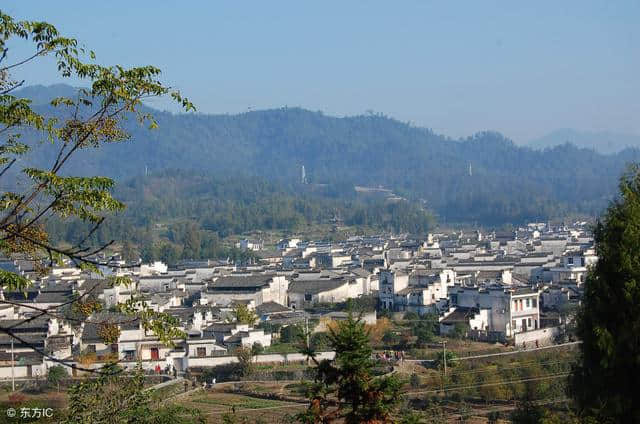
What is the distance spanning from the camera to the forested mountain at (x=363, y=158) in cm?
10038

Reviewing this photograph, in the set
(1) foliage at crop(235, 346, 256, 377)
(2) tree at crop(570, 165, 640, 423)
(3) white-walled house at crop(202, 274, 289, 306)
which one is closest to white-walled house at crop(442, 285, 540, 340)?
(1) foliage at crop(235, 346, 256, 377)

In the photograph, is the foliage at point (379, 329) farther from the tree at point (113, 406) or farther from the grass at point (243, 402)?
the tree at point (113, 406)

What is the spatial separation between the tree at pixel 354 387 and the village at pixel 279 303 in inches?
298

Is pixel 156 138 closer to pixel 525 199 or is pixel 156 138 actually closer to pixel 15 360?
pixel 525 199

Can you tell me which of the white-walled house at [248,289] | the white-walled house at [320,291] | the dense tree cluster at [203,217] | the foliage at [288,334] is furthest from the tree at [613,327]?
the dense tree cluster at [203,217]

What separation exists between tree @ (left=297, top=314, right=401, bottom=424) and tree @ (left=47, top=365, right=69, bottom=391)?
12.4 m

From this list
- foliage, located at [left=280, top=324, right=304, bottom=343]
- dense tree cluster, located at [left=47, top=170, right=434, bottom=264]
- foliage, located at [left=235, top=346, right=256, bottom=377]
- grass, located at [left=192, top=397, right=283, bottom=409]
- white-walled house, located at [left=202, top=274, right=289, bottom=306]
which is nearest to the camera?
grass, located at [left=192, top=397, right=283, bottom=409]

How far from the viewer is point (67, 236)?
1789 inches

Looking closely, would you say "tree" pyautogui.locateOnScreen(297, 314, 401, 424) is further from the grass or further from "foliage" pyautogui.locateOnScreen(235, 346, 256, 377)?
"foliage" pyautogui.locateOnScreen(235, 346, 256, 377)

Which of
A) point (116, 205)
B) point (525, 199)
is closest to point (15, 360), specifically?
point (116, 205)

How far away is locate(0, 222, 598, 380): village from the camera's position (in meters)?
18.6

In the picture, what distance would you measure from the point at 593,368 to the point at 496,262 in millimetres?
25632

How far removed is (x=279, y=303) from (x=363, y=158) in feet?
401

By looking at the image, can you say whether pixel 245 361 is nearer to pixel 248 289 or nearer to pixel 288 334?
pixel 288 334
